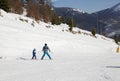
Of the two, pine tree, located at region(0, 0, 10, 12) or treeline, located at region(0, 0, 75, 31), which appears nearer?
pine tree, located at region(0, 0, 10, 12)

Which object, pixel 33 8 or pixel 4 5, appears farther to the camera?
pixel 33 8

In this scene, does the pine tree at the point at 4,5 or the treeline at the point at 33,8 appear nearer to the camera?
the pine tree at the point at 4,5

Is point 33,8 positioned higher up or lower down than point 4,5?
higher up

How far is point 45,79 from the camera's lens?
1703cm

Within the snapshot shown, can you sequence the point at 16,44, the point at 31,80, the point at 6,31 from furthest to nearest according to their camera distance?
1. the point at 6,31
2. the point at 16,44
3. the point at 31,80

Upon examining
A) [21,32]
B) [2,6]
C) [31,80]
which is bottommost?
[31,80]

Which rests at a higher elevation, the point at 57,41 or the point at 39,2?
the point at 39,2

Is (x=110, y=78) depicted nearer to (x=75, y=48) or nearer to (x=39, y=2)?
(x=75, y=48)

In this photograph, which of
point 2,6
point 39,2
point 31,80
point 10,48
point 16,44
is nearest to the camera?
point 31,80

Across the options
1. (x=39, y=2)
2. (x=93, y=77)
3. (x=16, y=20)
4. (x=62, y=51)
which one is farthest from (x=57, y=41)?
(x=39, y=2)

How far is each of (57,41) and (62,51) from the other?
2.86 metres

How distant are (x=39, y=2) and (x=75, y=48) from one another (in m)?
53.8

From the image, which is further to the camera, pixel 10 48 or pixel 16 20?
pixel 16 20

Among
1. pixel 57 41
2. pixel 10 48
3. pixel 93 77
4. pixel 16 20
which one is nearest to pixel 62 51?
pixel 57 41
